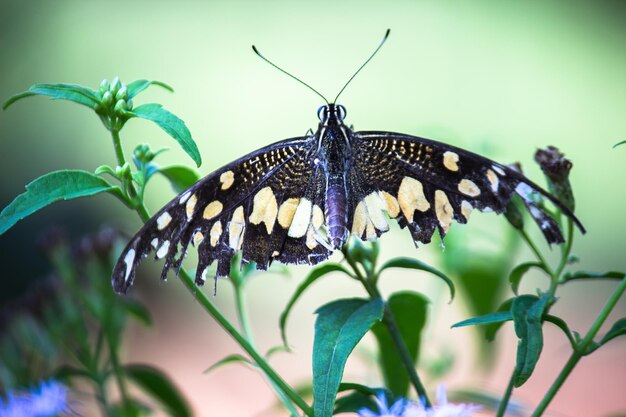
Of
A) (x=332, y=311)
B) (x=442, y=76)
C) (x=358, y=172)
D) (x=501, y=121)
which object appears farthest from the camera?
(x=442, y=76)

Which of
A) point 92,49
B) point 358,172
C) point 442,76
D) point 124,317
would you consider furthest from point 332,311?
point 92,49

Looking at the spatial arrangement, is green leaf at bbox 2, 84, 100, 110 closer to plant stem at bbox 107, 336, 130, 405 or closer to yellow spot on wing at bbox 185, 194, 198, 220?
yellow spot on wing at bbox 185, 194, 198, 220

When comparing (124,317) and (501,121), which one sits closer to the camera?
(124,317)

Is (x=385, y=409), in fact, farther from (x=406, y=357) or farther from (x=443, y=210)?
(x=443, y=210)

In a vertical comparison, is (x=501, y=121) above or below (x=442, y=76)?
below

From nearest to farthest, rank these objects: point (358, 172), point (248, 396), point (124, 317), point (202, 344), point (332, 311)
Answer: point (332, 311), point (358, 172), point (124, 317), point (248, 396), point (202, 344)

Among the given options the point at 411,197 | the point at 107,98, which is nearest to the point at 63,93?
the point at 107,98

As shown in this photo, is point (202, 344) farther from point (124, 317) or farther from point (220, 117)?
point (124, 317)

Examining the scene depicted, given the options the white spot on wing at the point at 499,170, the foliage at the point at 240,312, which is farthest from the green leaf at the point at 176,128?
the white spot on wing at the point at 499,170

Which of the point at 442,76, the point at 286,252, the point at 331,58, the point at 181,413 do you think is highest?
the point at 331,58
